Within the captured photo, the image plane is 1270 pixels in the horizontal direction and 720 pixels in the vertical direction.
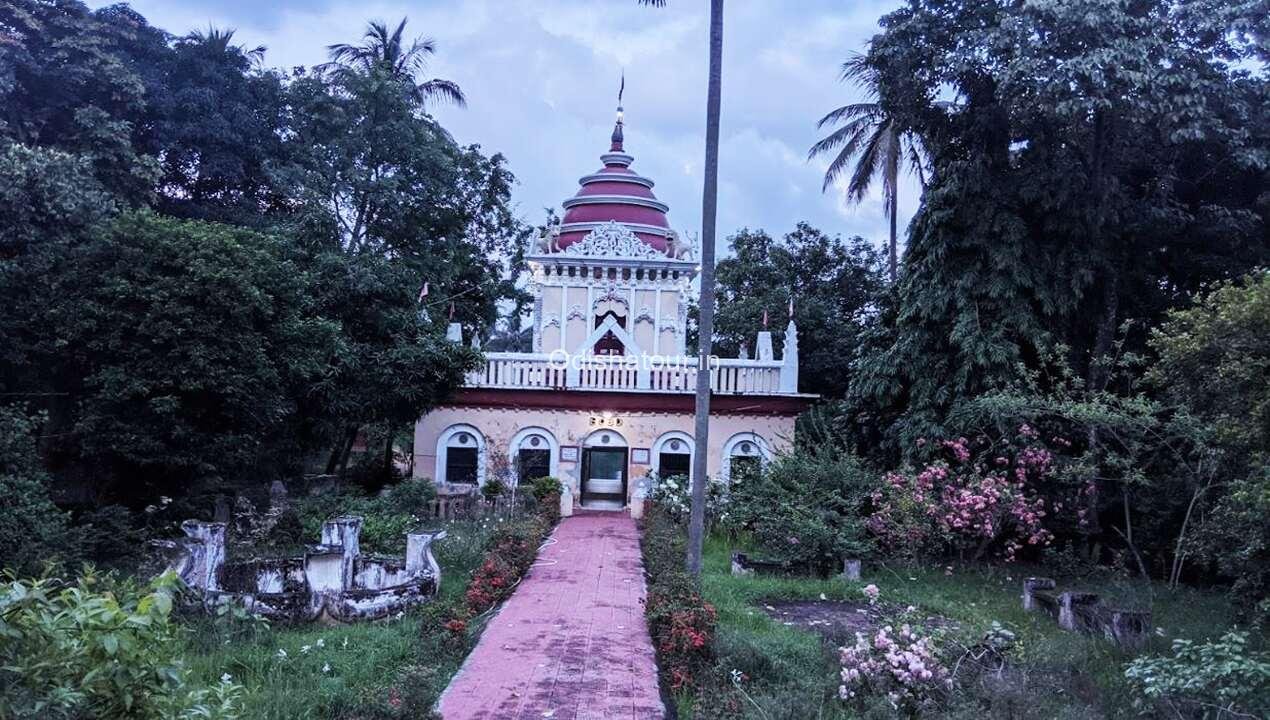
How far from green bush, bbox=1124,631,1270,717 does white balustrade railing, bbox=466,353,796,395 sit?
498 inches

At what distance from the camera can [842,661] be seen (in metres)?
5.95

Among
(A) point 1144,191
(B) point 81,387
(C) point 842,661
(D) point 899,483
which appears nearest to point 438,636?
(C) point 842,661

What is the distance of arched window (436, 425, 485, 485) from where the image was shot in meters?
18.4

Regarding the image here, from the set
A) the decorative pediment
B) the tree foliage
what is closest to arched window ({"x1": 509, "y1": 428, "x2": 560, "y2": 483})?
the tree foliage

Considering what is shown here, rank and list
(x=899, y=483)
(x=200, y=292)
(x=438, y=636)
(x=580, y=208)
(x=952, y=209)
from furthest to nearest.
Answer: (x=580, y=208) → (x=952, y=209) → (x=899, y=483) → (x=200, y=292) → (x=438, y=636)

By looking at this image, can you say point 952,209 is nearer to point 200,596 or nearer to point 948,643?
point 948,643

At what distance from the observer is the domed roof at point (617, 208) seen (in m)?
21.1

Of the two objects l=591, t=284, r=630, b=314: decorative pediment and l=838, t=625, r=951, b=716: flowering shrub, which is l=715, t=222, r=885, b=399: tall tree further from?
l=838, t=625, r=951, b=716: flowering shrub

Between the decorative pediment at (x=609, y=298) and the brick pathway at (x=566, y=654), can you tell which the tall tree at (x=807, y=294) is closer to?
the decorative pediment at (x=609, y=298)

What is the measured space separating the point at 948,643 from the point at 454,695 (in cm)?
348

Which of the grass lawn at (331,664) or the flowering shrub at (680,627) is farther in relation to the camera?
the flowering shrub at (680,627)

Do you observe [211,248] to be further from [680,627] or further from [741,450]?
[741,450]

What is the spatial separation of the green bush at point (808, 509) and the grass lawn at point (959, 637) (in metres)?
0.52

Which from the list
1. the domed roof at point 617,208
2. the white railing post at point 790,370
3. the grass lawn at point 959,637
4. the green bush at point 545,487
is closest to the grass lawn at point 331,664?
the grass lawn at point 959,637
